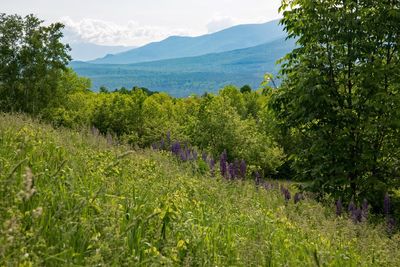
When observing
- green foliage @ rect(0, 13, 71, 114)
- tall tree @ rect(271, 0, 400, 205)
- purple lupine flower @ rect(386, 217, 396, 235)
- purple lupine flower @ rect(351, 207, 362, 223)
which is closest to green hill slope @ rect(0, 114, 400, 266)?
purple lupine flower @ rect(351, 207, 362, 223)

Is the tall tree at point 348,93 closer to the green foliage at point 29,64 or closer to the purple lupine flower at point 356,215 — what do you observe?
the purple lupine flower at point 356,215

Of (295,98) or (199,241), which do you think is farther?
(295,98)

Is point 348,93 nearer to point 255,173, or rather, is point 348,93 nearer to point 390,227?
point 255,173

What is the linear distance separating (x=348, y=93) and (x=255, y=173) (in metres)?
3.29

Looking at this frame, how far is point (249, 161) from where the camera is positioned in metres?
21.1

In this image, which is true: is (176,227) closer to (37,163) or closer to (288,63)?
(37,163)

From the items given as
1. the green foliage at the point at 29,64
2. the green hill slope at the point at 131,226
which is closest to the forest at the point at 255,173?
the green hill slope at the point at 131,226

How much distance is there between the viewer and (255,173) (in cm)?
1261

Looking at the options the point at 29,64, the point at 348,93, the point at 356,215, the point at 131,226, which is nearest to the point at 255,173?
the point at 348,93

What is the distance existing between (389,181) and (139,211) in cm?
841

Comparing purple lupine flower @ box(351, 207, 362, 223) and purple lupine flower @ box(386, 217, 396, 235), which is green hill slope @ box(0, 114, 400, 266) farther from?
purple lupine flower @ box(386, 217, 396, 235)

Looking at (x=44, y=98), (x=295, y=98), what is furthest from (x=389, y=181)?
(x=44, y=98)

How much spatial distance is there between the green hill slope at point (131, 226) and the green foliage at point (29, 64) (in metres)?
22.3

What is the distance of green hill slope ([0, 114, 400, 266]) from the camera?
320 cm
